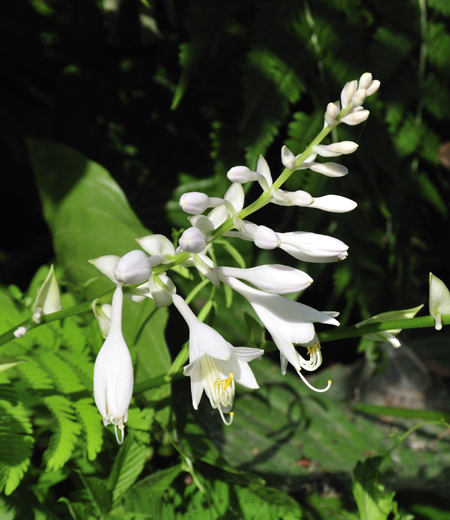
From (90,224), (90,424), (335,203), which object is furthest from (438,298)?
(90,224)

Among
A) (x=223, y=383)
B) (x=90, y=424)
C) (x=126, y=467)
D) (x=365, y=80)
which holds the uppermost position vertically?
(x=365, y=80)

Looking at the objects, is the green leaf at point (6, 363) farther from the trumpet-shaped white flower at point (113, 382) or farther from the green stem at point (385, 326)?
the green stem at point (385, 326)

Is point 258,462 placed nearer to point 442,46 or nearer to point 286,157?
point 286,157

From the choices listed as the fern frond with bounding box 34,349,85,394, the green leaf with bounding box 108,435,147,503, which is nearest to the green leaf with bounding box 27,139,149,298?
the fern frond with bounding box 34,349,85,394

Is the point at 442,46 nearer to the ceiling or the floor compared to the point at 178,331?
nearer to the ceiling

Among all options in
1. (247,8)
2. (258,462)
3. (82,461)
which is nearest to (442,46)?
(247,8)

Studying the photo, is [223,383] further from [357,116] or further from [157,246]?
[357,116]
